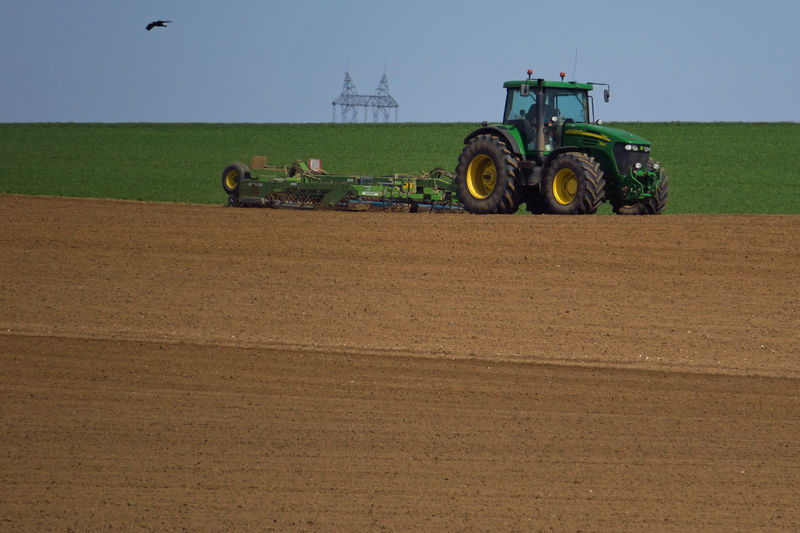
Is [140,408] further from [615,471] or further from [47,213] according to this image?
[47,213]

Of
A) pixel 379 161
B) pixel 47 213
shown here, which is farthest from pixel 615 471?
pixel 379 161

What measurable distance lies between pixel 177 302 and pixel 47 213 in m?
6.58

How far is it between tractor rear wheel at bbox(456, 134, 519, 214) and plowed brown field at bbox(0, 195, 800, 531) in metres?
0.91

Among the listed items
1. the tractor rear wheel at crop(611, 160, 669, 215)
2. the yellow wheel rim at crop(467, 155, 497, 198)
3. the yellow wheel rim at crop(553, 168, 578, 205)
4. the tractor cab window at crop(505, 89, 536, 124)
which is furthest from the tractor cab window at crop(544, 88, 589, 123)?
the tractor rear wheel at crop(611, 160, 669, 215)

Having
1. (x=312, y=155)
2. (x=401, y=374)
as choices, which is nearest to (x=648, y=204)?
(x=401, y=374)

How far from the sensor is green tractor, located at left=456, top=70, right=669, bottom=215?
625 inches

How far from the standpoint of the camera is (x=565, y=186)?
1625 centimetres

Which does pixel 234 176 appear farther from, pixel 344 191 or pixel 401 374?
pixel 401 374

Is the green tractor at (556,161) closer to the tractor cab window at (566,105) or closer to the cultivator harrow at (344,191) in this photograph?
the tractor cab window at (566,105)

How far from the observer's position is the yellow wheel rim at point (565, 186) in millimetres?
16062

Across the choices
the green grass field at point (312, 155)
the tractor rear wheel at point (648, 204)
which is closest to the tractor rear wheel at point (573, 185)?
the tractor rear wheel at point (648, 204)

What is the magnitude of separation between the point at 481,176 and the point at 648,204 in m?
2.75

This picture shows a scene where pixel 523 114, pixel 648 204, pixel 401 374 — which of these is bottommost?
pixel 401 374

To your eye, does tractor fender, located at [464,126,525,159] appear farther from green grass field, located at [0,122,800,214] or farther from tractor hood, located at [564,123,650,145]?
green grass field, located at [0,122,800,214]
